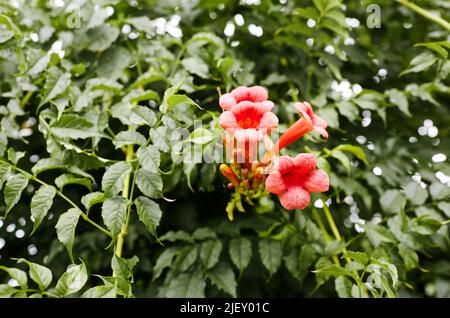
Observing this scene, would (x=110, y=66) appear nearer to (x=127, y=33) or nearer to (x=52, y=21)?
(x=127, y=33)

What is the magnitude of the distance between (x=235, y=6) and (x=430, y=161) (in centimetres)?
139

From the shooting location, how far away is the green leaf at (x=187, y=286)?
6.59ft

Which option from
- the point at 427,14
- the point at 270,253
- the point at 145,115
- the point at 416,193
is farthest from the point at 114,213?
the point at 427,14

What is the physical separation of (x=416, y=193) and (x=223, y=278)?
1004 millimetres

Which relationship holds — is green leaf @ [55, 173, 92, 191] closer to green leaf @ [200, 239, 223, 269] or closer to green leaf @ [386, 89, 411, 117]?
green leaf @ [200, 239, 223, 269]

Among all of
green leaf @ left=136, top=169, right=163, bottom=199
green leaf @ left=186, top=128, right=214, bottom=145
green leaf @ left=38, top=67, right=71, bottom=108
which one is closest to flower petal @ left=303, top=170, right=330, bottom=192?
green leaf @ left=186, top=128, right=214, bottom=145

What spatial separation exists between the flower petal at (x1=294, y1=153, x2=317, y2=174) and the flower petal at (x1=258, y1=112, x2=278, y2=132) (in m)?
0.14

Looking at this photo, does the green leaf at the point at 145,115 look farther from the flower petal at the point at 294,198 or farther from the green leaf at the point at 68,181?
the flower petal at the point at 294,198

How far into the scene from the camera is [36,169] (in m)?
1.65

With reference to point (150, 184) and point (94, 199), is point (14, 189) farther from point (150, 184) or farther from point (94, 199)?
point (150, 184)

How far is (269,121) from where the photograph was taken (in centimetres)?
154

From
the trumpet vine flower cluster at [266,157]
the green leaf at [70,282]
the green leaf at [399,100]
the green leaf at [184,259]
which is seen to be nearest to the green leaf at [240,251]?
the green leaf at [184,259]

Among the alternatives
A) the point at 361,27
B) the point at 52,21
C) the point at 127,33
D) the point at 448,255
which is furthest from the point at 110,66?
the point at 448,255

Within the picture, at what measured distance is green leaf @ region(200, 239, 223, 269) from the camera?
2010 millimetres
